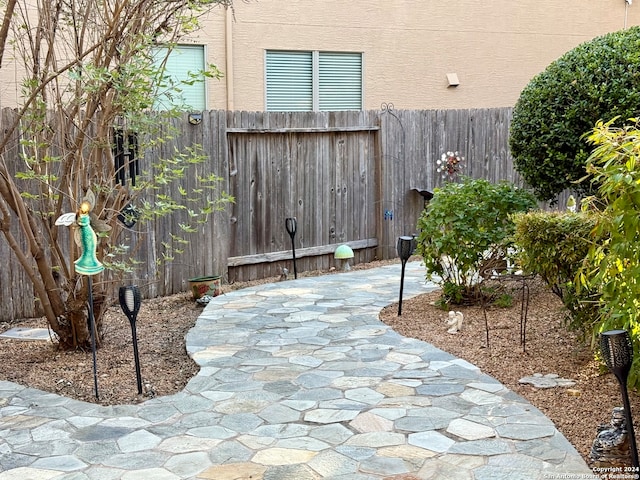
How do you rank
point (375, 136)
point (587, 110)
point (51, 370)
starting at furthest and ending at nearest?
point (375, 136)
point (587, 110)
point (51, 370)

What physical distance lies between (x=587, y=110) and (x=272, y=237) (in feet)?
13.8

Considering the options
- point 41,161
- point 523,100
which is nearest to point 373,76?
point 523,100

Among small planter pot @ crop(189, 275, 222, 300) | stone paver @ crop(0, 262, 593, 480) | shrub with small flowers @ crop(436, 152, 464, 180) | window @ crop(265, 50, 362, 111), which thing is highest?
window @ crop(265, 50, 362, 111)

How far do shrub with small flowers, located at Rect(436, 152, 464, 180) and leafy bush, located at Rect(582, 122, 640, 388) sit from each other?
22.1ft

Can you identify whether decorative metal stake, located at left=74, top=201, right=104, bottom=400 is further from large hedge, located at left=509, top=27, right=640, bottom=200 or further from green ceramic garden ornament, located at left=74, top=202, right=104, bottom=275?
large hedge, located at left=509, top=27, right=640, bottom=200

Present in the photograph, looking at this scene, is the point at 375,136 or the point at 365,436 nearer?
the point at 365,436

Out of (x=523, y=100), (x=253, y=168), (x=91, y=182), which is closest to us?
(x=91, y=182)

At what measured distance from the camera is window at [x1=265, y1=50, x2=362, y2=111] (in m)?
11.8

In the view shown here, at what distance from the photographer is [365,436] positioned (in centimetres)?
446

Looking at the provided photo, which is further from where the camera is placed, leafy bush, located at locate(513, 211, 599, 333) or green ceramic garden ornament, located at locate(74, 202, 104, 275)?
leafy bush, located at locate(513, 211, 599, 333)

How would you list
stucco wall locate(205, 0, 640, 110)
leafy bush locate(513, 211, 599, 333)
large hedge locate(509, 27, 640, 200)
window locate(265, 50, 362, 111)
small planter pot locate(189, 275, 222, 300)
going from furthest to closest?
window locate(265, 50, 362, 111), stucco wall locate(205, 0, 640, 110), small planter pot locate(189, 275, 222, 300), large hedge locate(509, 27, 640, 200), leafy bush locate(513, 211, 599, 333)

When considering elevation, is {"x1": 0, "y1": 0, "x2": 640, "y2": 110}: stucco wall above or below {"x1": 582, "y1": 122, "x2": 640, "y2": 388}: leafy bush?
above

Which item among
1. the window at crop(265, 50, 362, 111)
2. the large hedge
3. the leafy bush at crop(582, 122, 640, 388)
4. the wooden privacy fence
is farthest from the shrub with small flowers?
the leafy bush at crop(582, 122, 640, 388)

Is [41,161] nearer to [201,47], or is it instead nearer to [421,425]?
[421,425]
